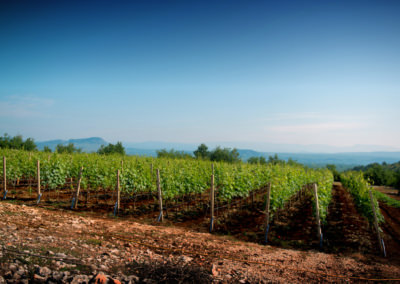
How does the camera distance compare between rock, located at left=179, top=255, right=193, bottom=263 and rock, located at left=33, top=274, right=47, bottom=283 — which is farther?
rock, located at left=179, top=255, right=193, bottom=263

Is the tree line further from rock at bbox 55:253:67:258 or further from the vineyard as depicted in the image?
rock at bbox 55:253:67:258

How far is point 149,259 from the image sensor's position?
15.0 feet

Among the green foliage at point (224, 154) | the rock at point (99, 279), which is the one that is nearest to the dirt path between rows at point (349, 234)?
the rock at point (99, 279)

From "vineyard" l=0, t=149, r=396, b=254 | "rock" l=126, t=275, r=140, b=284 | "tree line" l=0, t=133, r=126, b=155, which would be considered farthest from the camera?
"tree line" l=0, t=133, r=126, b=155

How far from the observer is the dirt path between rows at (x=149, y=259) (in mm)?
3850

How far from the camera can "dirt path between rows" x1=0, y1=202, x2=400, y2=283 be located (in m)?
3.85

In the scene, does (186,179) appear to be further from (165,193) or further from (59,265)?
(59,265)

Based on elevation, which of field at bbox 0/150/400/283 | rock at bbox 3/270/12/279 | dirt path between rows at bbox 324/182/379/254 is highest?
rock at bbox 3/270/12/279

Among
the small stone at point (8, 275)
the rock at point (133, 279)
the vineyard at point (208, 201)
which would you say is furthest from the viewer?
the vineyard at point (208, 201)

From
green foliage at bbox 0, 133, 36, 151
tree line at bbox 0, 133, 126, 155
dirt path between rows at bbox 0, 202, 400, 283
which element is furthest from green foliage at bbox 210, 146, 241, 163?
dirt path between rows at bbox 0, 202, 400, 283

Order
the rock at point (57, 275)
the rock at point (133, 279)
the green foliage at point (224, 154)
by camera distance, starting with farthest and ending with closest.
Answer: the green foliage at point (224, 154), the rock at point (133, 279), the rock at point (57, 275)

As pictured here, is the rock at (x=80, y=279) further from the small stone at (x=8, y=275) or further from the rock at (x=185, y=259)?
the rock at (x=185, y=259)

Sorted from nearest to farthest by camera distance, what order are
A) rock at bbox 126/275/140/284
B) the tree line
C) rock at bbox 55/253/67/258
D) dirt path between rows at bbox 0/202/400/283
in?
1. rock at bbox 126/275/140/284
2. dirt path between rows at bbox 0/202/400/283
3. rock at bbox 55/253/67/258
4. the tree line

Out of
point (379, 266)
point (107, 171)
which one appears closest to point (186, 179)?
point (107, 171)
